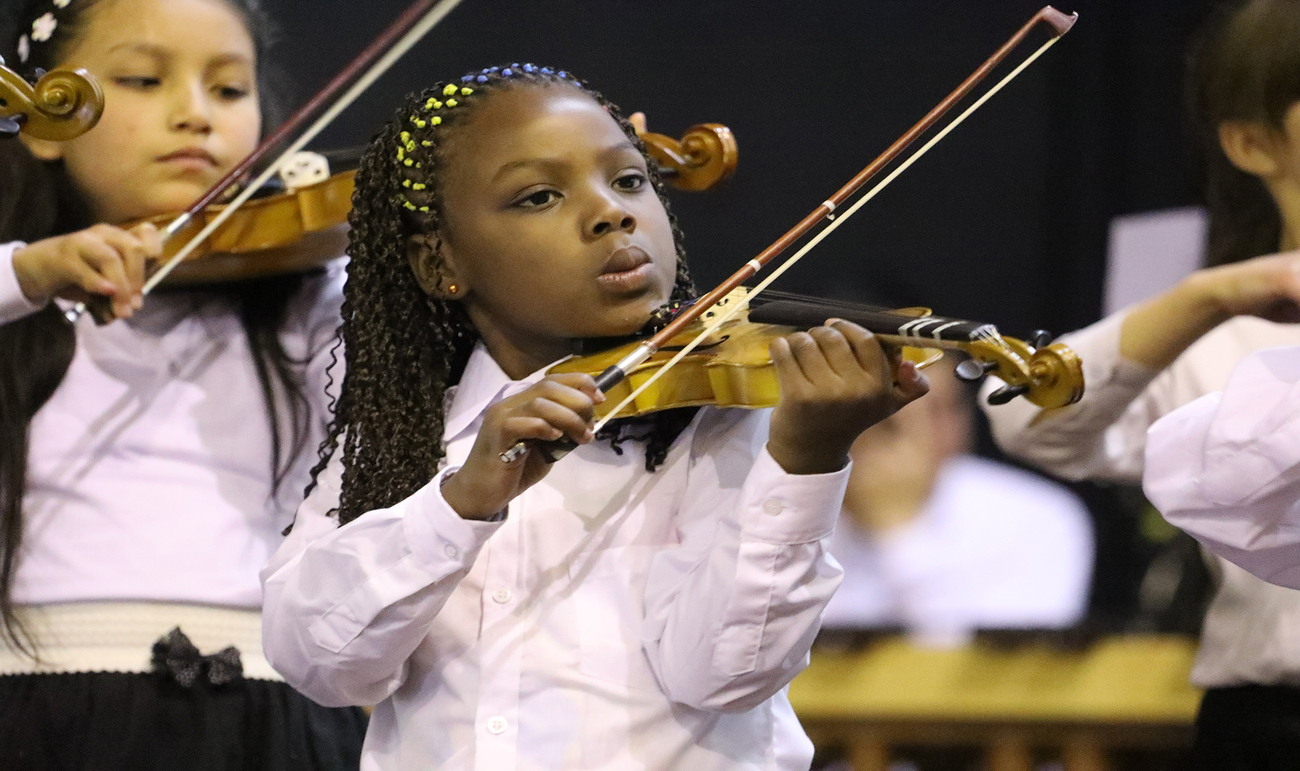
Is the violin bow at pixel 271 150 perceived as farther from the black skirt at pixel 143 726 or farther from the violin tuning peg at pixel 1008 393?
the violin tuning peg at pixel 1008 393

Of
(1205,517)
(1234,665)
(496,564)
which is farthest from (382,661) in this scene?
(1234,665)

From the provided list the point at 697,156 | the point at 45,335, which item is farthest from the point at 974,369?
the point at 45,335

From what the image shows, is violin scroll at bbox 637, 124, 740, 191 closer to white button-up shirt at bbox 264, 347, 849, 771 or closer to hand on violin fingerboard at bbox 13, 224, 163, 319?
white button-up shirt at bbox 264, 347, 849, 771

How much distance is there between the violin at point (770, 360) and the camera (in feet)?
2.75

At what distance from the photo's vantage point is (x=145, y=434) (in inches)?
53.1

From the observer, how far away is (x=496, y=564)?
1092 mm

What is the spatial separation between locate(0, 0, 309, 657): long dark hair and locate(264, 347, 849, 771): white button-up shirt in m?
0.29

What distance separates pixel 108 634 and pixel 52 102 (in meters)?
0.48

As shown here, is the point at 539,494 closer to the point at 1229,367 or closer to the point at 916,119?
the point at 1229,367

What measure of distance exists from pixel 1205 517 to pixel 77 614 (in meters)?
0.96

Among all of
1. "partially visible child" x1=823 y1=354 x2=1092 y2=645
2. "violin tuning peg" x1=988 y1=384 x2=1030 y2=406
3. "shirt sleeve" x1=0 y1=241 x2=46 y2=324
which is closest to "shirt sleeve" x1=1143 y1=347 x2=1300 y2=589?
"violin tuning peg" x1=988 y1=384 x2=1030 y2=406

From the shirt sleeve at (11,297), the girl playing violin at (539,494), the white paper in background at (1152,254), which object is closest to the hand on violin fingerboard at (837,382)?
the girl playing violin at (539,494)

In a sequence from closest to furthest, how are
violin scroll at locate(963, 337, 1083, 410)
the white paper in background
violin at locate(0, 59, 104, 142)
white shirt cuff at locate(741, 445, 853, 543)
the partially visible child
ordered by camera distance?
violin scroll at locate(963, 337, 1083, 410) → white shirt cuff at locate(741, 445, 853, 543) → violin at locate(0, 59, 104, 142) → the white paper in background → the partially visible child

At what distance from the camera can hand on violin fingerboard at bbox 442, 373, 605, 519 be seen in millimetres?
900
